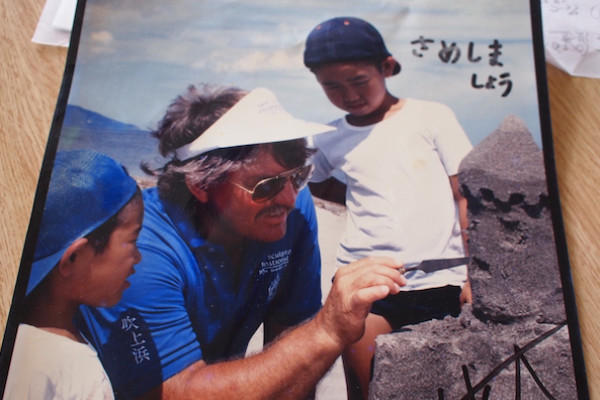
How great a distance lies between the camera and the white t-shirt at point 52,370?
611 mm

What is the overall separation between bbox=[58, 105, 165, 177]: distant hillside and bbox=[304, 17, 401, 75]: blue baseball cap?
26cm

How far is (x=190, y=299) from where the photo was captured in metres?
0.63

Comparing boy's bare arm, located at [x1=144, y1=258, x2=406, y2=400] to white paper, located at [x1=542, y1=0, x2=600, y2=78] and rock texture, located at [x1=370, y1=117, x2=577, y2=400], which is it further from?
white paper, located at [x1=542, y1=0, x2=600, y2=78]

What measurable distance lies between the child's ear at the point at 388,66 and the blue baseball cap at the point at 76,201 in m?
0.39

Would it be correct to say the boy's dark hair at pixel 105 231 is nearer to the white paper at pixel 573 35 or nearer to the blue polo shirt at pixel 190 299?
the blue polo shirt at pixel 190 299

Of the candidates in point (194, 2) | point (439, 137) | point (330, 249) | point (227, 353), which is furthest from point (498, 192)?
point (194, 2)

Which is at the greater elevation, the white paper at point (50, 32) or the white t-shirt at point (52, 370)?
the white paper at point (50, 32)

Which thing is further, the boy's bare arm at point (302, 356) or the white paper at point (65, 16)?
the white paper at point (65, 16)

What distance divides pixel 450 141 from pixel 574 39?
0.27m

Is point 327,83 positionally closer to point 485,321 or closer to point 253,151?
point 253,151

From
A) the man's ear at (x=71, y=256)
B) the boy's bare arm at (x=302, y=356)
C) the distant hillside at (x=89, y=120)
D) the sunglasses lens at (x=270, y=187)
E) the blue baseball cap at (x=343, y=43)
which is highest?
the blue baseball cap at (x=343, y=43)

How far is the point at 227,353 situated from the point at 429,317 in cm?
27

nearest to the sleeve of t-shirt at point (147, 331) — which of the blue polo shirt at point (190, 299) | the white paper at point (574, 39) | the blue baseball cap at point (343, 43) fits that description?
the blue polo shirt at point (190, 299)

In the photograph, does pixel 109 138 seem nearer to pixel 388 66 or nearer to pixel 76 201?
pixel 76 201
